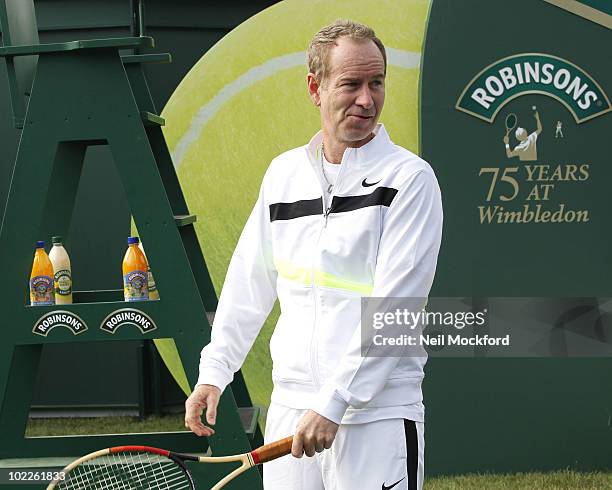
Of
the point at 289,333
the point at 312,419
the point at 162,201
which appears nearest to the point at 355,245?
the point at 289,333

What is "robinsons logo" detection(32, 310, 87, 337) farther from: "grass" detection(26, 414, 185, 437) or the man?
"grass" detection(26, 414, 185, 437)

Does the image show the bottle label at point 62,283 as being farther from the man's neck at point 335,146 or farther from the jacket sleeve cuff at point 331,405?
the jacket sleeve cuff at point 331,405

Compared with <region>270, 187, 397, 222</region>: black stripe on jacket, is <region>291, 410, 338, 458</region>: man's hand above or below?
below

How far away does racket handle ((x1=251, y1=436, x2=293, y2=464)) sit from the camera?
2205 millimetres

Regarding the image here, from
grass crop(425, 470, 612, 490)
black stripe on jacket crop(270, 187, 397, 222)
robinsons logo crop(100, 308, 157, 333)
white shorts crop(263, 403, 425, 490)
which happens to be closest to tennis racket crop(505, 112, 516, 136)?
grass crop(425, 470, 612, 490)

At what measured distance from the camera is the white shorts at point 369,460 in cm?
226

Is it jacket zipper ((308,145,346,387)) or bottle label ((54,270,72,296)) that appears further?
bottle label ((54,270,72,296))

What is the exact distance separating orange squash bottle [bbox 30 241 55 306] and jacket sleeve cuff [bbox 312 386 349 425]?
1.86 meters

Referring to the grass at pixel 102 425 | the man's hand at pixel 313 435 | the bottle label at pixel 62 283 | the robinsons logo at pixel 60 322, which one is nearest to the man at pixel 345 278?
the man's hand at pixel 313 435

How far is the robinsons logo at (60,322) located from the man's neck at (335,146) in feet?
5.21

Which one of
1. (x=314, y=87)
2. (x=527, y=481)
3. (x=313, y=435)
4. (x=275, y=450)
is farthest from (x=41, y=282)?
(x=527, y=481)

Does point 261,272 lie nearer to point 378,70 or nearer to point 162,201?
point 378,70

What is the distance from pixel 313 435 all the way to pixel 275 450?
137 millimetres

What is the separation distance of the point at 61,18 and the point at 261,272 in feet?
12.8
